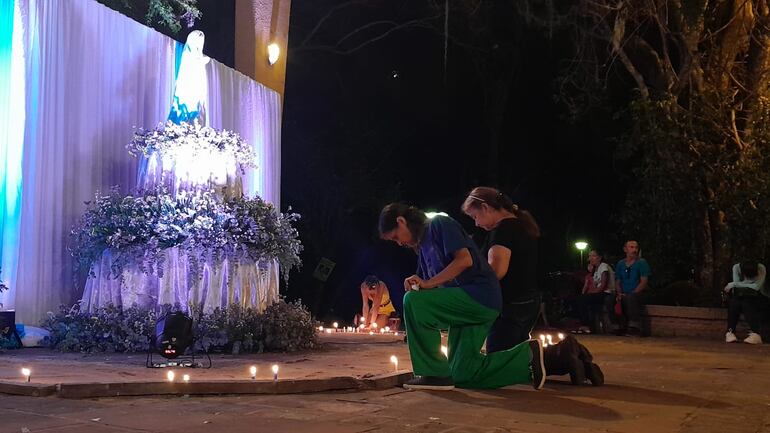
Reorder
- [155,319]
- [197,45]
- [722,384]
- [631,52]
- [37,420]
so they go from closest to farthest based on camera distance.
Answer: [37,420]
[722,384]
[155,319]
[197,45]
[631,52]

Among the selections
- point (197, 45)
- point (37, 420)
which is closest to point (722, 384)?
point (37, 420)

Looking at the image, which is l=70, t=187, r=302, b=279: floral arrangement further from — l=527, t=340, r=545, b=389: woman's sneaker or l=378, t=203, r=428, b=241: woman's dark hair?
l=527, t=340, r=545, b=389: woman's sneaker

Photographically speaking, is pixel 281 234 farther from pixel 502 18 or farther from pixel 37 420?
pixel 502 18

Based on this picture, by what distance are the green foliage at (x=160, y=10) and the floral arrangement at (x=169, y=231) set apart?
21.5ft

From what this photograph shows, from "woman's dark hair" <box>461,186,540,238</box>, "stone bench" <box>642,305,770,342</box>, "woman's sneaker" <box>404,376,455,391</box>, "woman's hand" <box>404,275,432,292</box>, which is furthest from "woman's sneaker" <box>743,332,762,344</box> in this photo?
"woman's hand" <box>404,275,432,292</box>

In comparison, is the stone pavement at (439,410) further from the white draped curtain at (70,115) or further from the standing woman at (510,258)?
the white draped curtain at (70,115)

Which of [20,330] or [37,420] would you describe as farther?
[20,330]

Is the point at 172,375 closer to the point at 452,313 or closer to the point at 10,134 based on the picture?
the point at 452,313

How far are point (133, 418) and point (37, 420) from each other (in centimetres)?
55

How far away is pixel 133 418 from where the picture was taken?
16.2 feet

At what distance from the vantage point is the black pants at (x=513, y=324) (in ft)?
21.4

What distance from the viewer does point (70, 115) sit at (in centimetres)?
938

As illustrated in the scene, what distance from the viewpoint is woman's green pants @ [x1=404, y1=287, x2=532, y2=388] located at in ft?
19.7

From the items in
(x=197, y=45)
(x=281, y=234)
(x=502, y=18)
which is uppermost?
(x=502, y=18)
